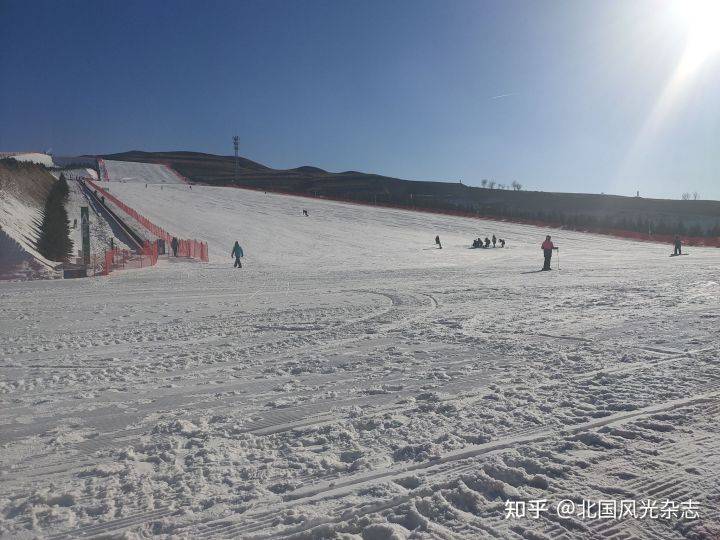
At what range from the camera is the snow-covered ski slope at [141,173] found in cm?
8843

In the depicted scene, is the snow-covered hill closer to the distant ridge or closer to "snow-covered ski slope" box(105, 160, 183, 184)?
the distant ridge

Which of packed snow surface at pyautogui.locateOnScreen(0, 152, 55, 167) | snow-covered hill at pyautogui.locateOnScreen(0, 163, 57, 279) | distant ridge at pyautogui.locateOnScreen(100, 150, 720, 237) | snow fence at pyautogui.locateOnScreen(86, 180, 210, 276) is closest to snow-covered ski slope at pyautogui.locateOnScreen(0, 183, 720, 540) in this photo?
snow-covered hill at pyautogui.locateOnScreen(0, 163, 57, 279)

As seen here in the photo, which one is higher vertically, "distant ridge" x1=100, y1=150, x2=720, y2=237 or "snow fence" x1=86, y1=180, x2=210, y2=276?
"distant ridge" x1=100, y1=150, x2=720, y2=237

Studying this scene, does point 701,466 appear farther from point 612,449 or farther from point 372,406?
point 372,406

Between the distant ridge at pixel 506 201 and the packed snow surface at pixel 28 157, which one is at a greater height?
the packed snow surface at pixel 28 157

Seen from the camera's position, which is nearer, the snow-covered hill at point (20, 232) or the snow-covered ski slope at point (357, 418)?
the snow-covered ski slope at point (357, 418)

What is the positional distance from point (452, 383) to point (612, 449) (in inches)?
74.5

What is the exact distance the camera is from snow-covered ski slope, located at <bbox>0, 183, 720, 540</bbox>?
311cm

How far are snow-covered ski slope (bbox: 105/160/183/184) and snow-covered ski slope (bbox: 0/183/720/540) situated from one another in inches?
3340

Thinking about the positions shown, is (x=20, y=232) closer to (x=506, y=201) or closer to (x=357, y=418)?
(x=357, y=418)

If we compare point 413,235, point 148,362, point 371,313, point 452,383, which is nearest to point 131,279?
point 371,313

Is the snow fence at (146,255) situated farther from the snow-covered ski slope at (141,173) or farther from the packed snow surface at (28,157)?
the snow-covered ski slope at (141,173)

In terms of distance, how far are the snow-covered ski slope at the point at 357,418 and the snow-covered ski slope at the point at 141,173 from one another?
8484 centimetres

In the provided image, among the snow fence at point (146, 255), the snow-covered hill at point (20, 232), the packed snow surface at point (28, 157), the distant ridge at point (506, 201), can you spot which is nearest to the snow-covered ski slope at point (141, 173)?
the distant ridge at point (506, 201)
